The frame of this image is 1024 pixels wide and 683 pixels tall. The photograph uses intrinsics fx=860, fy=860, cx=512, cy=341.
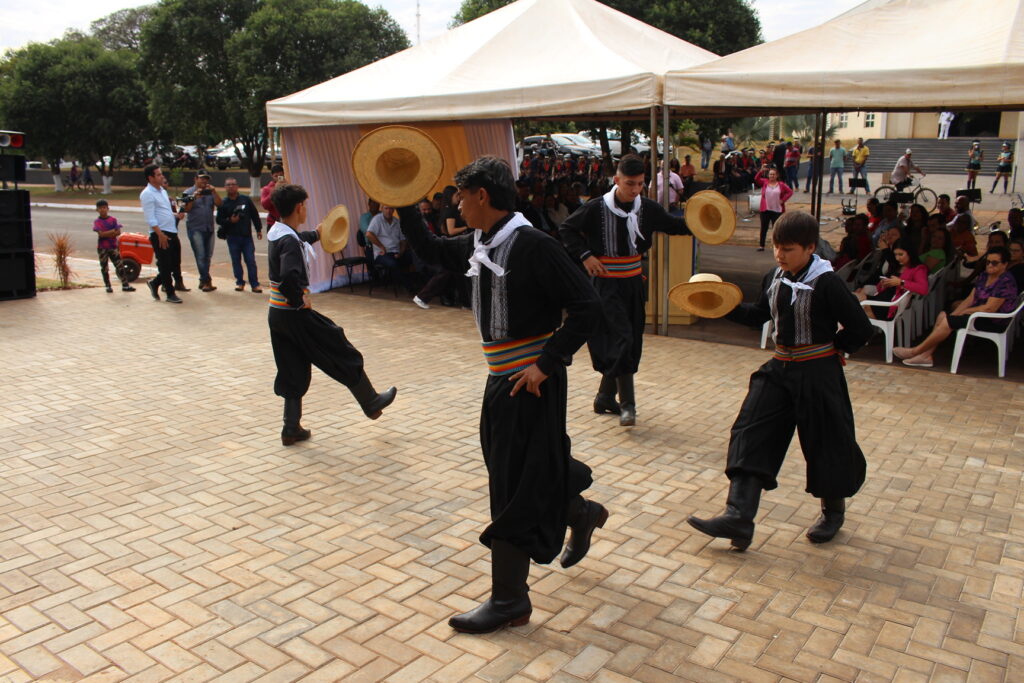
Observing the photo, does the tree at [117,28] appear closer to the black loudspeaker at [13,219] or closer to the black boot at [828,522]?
the black loudspeaker at [13,219]

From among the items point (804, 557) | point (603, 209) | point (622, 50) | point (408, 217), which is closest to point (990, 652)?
point (804, 557)

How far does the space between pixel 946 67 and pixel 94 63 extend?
38837 mm

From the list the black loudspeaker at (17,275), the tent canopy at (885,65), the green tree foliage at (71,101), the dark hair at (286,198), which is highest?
the green tree foliage at (71,101)

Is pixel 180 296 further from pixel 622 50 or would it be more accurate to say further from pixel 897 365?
pixel 897 365

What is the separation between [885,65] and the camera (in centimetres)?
739

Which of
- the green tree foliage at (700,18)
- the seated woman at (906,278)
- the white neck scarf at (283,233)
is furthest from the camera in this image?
the green tree foliage at (700,18)

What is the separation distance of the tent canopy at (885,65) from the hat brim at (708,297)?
407 centimetres

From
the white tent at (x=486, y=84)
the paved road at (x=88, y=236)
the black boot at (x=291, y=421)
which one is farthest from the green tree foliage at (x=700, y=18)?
the black boot at (x=291, y=421)

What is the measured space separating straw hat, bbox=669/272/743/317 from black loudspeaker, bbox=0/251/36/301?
1035 cm

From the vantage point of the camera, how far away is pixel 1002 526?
4.45m

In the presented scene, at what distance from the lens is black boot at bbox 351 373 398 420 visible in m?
5.90

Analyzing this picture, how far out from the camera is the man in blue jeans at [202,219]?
11.7m

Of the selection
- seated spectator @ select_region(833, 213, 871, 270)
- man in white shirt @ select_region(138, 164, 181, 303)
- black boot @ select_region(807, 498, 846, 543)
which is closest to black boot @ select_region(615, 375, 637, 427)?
black boot @ select_region(807, 498, 846, 543)

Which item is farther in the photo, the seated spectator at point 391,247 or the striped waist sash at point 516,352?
the seated spectator at point 391,247
